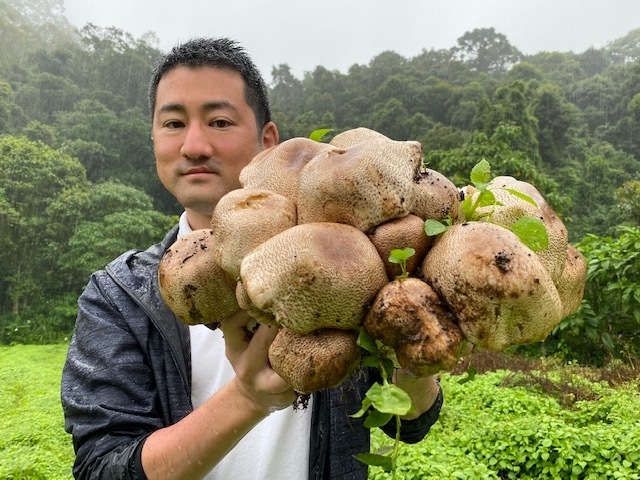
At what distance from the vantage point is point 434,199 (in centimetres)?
106

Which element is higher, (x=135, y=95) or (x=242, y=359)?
(x=135, y=95)

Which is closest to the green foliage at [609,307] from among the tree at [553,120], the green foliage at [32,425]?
the green foliage at [32,425]

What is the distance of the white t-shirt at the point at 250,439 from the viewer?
1761 mm

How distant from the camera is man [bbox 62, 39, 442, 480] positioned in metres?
1.40

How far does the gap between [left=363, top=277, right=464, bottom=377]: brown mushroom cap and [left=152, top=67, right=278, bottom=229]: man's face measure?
0.81m

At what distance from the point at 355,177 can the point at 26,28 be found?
57023mm

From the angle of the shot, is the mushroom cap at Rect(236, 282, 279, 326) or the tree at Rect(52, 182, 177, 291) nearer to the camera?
the mushroom cap at Rect(236, 282, 279, 326)

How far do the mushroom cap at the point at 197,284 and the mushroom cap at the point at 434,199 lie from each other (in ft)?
1.36

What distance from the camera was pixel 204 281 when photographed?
3.68ft

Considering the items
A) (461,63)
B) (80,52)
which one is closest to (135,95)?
(80,52)

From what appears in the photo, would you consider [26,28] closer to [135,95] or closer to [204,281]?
[135,95]

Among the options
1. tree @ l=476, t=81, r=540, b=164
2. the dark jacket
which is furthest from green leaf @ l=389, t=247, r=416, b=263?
tree @ l=476, t=81, r=540, b=164

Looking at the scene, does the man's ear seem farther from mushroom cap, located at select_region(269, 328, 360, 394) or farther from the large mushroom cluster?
mushroom cap, located at select_region(269, 328, 360, 394)

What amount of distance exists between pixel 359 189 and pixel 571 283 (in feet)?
1.63
